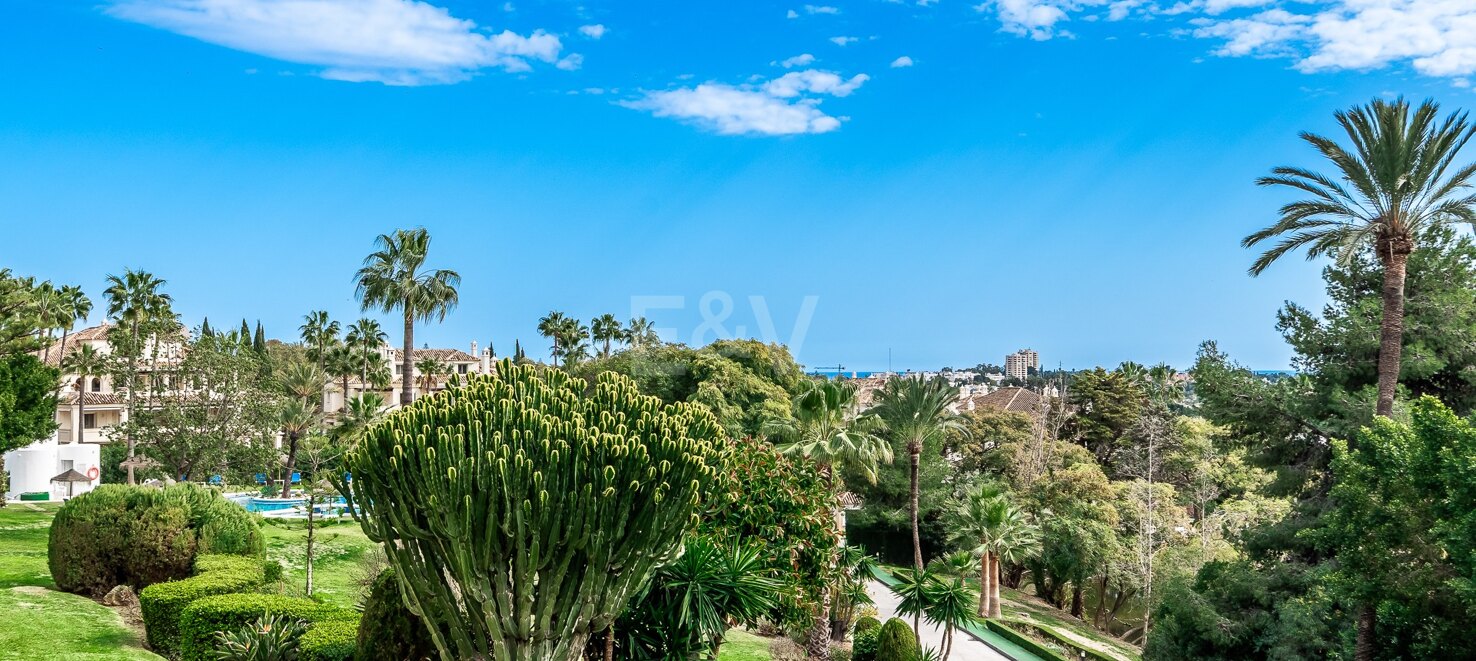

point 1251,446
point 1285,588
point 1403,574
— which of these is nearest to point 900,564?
point 1251,446

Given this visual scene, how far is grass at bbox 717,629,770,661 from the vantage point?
1911 centimetres

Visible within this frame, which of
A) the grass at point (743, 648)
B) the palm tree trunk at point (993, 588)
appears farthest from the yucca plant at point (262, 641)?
the palm tree trunk at point (993, 588)

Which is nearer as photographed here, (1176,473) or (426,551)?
(426,551)

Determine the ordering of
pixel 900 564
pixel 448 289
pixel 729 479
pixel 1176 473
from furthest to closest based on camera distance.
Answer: pixel 900 564, pixel 1176 473, pixel 448 289, pixel 729 479

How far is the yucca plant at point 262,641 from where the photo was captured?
1261 centimetres

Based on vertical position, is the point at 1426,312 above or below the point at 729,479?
above

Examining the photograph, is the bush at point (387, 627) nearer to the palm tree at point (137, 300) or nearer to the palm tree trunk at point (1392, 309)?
the palm tree trunk at point (1392, 309)

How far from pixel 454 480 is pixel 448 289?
1005 inches

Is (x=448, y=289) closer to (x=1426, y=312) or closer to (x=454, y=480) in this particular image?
(x=454, y=480)

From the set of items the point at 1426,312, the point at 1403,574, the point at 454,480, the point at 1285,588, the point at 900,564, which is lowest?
the point at 900,564

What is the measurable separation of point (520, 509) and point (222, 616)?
6493 mm

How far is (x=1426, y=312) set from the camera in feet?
70.4

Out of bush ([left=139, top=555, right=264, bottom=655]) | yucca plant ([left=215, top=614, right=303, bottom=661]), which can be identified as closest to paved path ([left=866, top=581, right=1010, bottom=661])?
yucca plant ([left=215, top=614, right=303, bottom=661])

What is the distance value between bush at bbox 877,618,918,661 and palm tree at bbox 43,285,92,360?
115 ft
